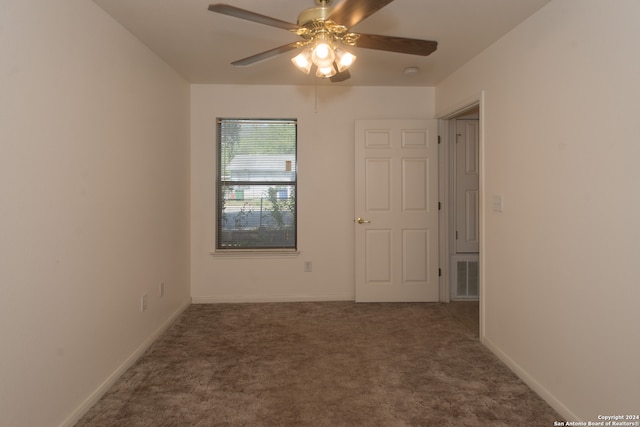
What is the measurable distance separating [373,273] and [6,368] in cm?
310

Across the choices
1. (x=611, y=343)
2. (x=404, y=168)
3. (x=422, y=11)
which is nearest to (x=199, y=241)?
(x=404, y=168)

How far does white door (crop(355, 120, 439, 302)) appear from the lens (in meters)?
3.87

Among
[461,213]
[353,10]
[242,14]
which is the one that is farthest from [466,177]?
[242,14]

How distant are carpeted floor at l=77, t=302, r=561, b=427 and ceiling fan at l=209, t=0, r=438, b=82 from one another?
77.3 inches

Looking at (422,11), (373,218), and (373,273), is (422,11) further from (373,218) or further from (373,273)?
(373,273)

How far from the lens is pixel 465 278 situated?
13.5ft

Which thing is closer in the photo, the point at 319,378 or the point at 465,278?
the point at 319,378

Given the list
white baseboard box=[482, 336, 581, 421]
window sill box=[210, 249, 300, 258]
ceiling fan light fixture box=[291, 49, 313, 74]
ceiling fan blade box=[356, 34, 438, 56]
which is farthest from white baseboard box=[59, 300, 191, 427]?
white baseboard box=[482, 336, 581, 421]

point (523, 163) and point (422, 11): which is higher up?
point (422, 11)

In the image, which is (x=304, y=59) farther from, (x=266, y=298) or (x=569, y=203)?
(x=266, y=298)

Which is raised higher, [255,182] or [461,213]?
[255,182]

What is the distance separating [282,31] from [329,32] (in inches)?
39.0

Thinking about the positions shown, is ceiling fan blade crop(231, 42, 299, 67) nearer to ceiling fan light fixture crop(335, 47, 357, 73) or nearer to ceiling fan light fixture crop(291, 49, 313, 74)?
ceiling fan light fixture crop(291, 49, 313, 74)

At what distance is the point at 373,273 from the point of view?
3.91m
